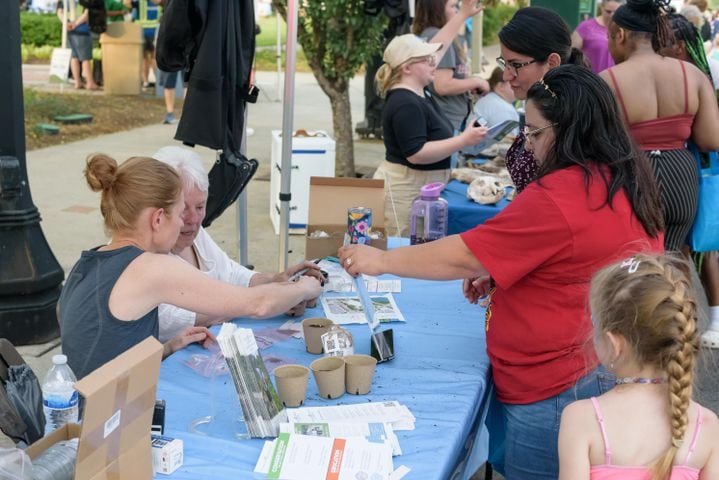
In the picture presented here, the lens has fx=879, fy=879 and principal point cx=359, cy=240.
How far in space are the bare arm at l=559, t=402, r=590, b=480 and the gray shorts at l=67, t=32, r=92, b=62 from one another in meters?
14.4

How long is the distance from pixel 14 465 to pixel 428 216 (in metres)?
2.77

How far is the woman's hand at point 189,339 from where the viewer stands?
2967 mm

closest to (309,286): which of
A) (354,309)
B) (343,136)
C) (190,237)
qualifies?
(354,309)

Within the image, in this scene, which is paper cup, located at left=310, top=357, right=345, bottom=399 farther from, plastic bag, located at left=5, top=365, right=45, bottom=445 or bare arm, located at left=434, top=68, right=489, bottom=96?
bare arm, located at left=434, top=68, right=489, bottom=96

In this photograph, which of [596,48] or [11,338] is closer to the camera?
[11,338]

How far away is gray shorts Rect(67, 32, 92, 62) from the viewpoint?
1497 cm

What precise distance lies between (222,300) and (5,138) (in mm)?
2708

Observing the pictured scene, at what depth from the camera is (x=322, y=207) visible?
13.1ft

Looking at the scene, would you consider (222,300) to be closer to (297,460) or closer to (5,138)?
(297,460)

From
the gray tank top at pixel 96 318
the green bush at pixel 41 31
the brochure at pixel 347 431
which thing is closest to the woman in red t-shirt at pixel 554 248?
the brochure at pixel 347 431

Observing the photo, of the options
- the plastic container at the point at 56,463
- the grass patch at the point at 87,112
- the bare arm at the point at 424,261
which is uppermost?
the bare arm at the point at 424,261

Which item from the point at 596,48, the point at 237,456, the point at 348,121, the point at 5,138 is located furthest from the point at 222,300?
the point at 348,121

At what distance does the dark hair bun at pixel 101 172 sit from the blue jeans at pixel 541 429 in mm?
1429

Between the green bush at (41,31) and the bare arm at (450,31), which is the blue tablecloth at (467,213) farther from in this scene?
the green bush at (41,31)
